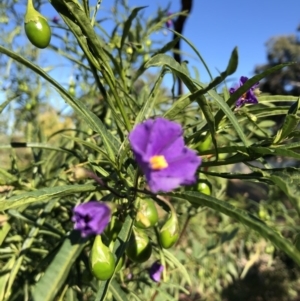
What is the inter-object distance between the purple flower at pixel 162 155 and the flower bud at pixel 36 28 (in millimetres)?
214

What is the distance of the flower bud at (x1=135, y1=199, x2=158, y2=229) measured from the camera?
59cm

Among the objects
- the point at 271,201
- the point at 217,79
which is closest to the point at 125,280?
the point at 217,79

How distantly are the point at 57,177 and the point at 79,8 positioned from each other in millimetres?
451

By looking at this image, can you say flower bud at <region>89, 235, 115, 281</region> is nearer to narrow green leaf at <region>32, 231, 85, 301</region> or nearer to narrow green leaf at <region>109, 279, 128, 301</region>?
narrow green leaf at <region>32, 231, 85, 301</region>

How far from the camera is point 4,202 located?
481 millimetres

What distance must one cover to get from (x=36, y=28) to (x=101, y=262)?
1.05ft

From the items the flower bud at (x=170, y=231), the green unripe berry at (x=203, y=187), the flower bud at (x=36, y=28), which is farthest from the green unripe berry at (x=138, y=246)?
the flower bud at (x=36, y=28)

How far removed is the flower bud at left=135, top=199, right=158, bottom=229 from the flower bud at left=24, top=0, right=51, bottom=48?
26 centimetres

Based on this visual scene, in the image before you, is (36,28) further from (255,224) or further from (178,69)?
(255,224)

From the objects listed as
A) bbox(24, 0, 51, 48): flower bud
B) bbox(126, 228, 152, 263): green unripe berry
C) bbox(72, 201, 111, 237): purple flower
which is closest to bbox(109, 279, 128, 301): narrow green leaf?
bbox(126, 228, 152, 263): green unripe berry

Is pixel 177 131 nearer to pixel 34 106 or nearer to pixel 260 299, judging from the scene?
pixel 34 106

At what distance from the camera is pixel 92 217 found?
1.69 ft

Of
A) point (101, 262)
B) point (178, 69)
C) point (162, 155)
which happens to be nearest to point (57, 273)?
point (101, 262)

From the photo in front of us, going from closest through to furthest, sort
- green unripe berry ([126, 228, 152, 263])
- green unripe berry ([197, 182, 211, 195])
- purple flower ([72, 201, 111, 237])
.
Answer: purple flower ([72, 201, 111, 237]), green unripe berry ([126, 228, 152, 263]), green unripe berry ([197, 182, 211, 195])
